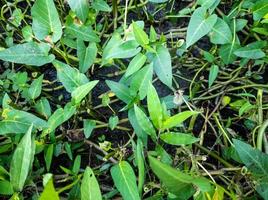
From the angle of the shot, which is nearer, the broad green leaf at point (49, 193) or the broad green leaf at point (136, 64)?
the broad green leaf at point (49, 193)

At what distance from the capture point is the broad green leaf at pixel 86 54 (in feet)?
3.59

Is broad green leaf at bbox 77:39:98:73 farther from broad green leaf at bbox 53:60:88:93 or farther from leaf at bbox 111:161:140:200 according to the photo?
leaf at bbox 111:161:140:200

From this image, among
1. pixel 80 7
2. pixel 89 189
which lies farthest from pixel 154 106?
pixel 80 7

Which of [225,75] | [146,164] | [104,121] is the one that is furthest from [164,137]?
[225,75]

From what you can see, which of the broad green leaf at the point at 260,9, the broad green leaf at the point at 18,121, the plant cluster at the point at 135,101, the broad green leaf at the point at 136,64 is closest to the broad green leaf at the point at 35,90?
the plant cluster at the point at 135,101

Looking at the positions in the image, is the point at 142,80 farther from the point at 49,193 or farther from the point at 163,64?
the point at 49,193

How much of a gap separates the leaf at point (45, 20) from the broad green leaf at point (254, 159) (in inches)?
21.2

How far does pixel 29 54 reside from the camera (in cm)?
104

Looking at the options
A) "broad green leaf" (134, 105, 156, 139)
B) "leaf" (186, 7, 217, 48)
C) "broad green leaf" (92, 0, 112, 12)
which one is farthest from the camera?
"broad green leaf" (92, 0, 112, 12)

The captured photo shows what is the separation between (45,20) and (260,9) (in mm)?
590

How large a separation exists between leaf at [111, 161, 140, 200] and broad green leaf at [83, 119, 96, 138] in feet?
0.65

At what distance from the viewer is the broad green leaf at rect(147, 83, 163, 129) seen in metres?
0.88

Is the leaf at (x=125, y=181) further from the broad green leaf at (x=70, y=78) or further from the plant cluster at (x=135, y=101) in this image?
the broad green leaf at (x=70, y=78)

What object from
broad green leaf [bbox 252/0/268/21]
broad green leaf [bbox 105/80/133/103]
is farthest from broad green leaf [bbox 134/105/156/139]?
broad green leaf [bbox 252/0/268/21]
